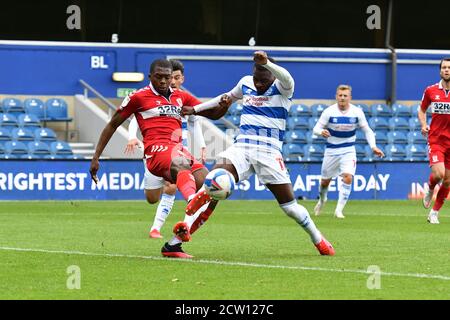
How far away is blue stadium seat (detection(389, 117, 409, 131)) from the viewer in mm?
34000

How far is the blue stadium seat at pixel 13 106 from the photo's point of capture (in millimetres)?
30531

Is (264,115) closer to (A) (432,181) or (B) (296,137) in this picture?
(A) (432,181)

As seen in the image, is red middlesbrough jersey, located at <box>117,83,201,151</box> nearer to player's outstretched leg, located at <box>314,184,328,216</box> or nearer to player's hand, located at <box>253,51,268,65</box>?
player's hand, located at <box>253,51,268,65</box>

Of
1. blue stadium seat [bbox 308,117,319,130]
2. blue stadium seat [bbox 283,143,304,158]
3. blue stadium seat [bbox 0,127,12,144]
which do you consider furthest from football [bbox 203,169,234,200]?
blue stadium seat [bbox 308,117,319,130]

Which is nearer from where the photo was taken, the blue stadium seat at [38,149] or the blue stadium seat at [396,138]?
the blue stadium seat at [38,149]

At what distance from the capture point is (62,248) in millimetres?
13648

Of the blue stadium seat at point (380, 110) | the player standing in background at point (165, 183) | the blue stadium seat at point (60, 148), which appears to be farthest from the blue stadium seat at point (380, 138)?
the player standing in background at point (165, 183)

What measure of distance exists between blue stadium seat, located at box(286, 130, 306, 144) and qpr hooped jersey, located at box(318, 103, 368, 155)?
1016 cm

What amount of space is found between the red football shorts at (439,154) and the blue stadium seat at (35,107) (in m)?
14.6

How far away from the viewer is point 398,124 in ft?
112

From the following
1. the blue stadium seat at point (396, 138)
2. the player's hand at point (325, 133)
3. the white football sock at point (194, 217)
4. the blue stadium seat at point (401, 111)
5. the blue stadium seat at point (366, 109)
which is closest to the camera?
the white football sock at point (194, 217)

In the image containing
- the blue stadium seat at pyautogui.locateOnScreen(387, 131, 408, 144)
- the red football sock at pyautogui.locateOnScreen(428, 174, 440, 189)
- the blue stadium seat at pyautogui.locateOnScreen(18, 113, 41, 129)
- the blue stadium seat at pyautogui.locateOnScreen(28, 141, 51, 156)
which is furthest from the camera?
the blue stadium seat at pyautogui.locateOnScreen(387, 131, 408, 144)

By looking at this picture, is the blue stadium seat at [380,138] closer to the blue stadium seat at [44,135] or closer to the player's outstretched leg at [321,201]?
the blue stadium seat at [44,135]

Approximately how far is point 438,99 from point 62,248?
768 cm
